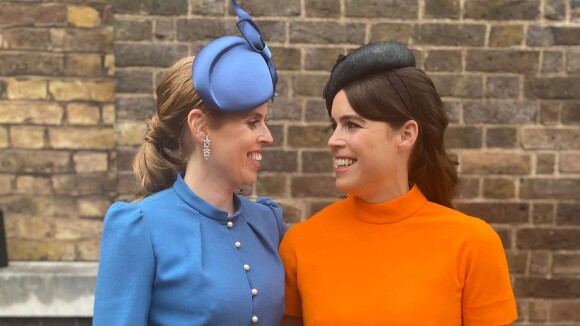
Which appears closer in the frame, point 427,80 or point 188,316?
point 188,316

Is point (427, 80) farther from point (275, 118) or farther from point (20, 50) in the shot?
point (20, 50)

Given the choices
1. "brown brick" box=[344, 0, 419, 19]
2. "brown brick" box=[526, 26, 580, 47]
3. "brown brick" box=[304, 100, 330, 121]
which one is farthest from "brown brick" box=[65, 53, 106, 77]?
"brown brick" box=[526, 26, 580, 47]

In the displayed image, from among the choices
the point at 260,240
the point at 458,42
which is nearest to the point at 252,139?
the point at 260,240

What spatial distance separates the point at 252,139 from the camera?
6.31ft

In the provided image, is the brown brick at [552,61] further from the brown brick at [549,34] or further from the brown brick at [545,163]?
the brown brick at [545,163]

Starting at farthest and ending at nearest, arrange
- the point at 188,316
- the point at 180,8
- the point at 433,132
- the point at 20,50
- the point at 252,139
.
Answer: the point at 20,50 < the point at 180,8 < the point at 433,132 < the point at 252,139 < the point at 188,316

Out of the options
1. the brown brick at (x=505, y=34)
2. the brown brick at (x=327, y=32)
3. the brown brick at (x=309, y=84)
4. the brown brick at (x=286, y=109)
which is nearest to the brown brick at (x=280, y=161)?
the brown brick at (x=286, y=109)

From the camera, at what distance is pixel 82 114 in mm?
3570

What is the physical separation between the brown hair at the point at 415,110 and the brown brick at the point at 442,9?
1372mm

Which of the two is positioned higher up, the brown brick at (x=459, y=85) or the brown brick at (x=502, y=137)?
the brown brick at (x=459, y=85)

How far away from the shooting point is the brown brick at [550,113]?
3.37 metres

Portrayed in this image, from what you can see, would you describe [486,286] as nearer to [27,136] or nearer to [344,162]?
[344,162]

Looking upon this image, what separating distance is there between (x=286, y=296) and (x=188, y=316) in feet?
1.40

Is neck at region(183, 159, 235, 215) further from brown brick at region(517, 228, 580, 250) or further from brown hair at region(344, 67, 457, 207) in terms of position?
brown brick at region(517, 228, 580, 250)
